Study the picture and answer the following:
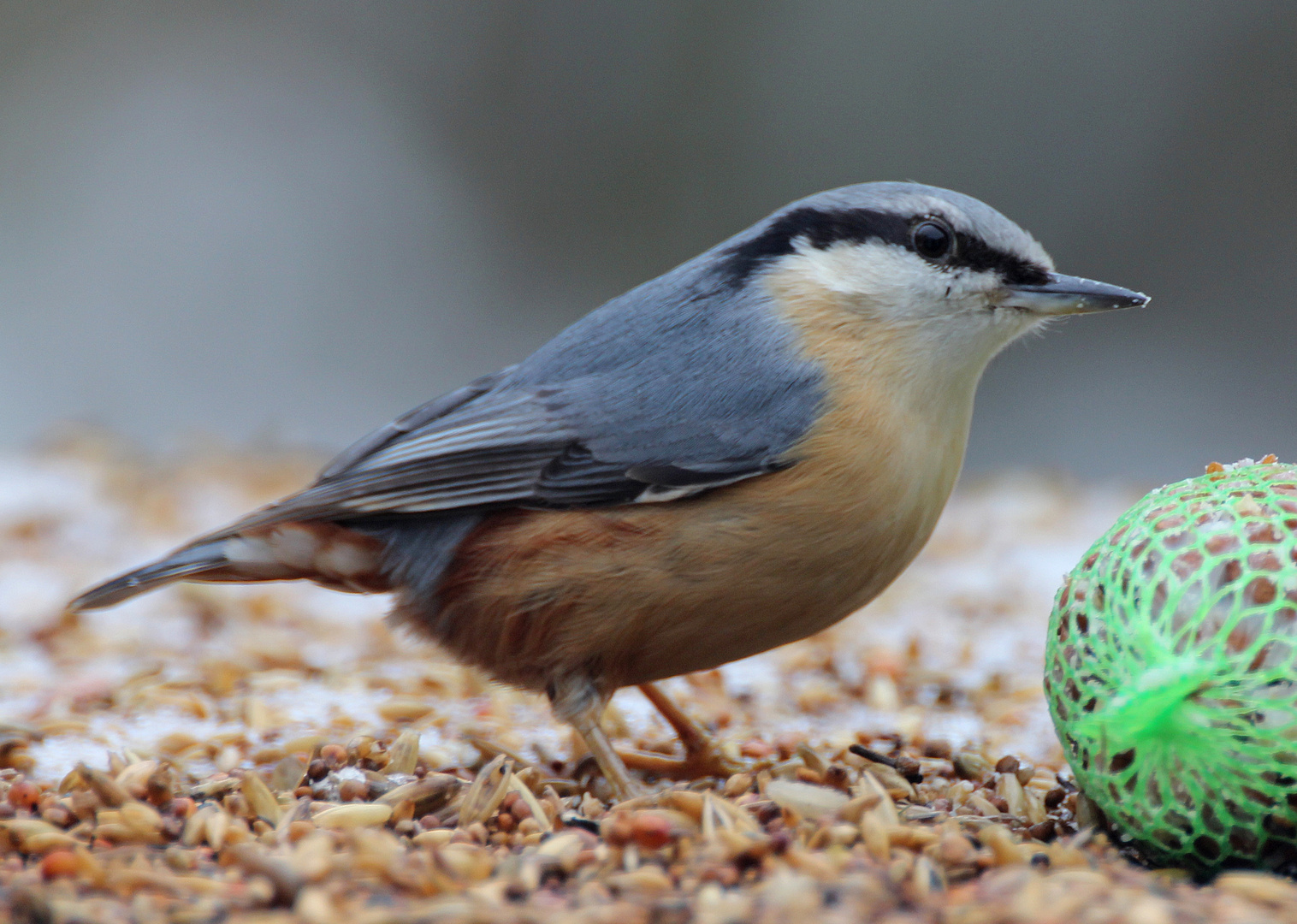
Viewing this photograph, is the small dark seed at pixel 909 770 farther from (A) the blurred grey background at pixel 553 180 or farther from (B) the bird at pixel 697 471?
(A) the blurred grey background at pixel 553 180

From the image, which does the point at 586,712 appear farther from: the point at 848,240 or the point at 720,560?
the point at 848,240

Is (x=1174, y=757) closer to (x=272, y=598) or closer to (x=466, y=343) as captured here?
(x=272, y=598)

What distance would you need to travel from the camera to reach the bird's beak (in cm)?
251

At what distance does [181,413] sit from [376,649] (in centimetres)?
480

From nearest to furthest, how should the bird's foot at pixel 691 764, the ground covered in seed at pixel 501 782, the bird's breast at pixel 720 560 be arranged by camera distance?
the ground covered in seed at pixel 501 782 < the bird's breast at pixel 720 560 < the bird's foot at pixel 691 764

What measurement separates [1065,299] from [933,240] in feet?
0.98

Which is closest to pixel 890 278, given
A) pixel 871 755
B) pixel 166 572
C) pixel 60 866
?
pixel 871 755

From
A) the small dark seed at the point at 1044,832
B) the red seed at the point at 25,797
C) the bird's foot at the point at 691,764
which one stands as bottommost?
the small dark seed at the point at 1044,832

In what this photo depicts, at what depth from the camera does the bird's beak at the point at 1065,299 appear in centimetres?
251

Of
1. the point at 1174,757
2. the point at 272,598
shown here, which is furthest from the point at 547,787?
the point at 272,598

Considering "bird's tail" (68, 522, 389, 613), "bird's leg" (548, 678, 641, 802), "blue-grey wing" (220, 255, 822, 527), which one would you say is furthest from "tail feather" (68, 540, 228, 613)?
"bird's leg" (548, 678, 641, 802)

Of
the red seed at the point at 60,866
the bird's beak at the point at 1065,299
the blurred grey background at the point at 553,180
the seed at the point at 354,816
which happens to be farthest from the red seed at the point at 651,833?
the blurred grey background at the point at 553,180

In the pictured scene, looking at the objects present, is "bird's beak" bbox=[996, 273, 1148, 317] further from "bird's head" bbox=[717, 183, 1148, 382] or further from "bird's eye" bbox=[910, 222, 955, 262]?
"bird's eye" bbox=[910, 222, 955, 262]

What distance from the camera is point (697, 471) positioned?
2.40 meters
